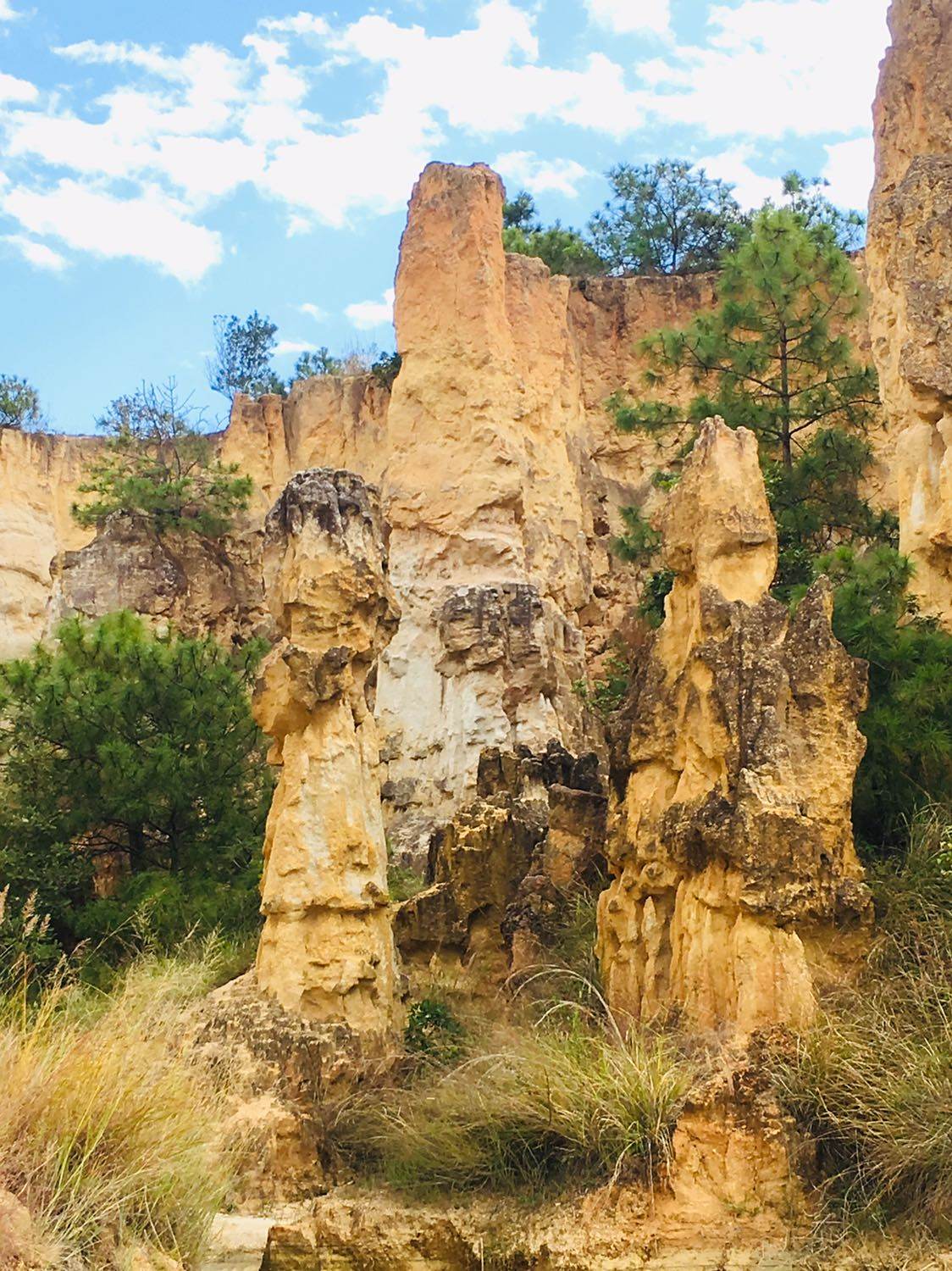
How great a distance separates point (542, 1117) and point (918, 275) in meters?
8.00

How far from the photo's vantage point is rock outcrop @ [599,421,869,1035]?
794 cm

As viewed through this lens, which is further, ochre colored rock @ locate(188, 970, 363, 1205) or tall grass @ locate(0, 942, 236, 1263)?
ochre colored rock @ locate(188, 970, 363, 1205)

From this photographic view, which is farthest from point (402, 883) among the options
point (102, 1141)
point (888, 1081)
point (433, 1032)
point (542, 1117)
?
point (102, 1141)

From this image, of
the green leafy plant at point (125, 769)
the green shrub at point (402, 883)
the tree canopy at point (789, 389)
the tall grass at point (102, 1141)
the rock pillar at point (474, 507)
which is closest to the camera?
the tall grass at point (102, 1141)

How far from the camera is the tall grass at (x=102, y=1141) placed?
18.3 ft

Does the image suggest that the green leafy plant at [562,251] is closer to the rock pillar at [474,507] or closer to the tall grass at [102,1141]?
the rock pillar at [474,507]

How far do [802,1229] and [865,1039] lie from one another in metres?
1.02

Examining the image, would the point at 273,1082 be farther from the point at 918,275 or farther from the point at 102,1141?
the point at 918,275

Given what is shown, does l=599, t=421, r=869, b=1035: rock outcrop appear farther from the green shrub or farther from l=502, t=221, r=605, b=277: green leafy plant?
l=502, t=221, r=605, b=277: green leafy plant

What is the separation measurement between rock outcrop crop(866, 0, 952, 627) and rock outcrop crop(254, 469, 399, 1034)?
4647 mm

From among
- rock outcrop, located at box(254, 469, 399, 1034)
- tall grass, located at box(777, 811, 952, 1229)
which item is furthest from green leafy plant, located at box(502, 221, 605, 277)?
tall grass, located at box(777, 811, 952, 1229)

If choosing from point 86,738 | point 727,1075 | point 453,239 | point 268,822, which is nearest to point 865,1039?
point 727,1075

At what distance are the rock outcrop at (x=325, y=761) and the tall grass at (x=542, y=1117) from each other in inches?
47.4

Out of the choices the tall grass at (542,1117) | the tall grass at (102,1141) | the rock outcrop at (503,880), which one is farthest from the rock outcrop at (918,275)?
the tall grass at (102,1141)
